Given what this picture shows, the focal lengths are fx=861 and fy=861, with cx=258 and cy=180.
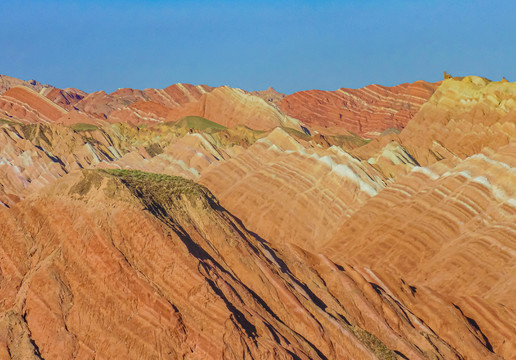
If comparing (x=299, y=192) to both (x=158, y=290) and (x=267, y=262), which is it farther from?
(x=158, y=290)

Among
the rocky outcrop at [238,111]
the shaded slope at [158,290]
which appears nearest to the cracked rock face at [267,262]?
the shaded slope at [158,290]

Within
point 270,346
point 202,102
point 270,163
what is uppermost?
point 202,102

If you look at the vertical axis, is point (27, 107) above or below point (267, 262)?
above

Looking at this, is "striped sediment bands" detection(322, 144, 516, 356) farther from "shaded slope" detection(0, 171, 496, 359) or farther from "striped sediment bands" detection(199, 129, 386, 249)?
"shaded slope" detection(0, 171, 496, 359)

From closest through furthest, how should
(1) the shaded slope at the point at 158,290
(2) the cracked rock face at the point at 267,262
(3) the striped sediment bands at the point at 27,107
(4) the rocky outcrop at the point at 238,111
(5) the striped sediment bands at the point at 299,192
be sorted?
(1) the shaded slope at the point at 158,290 < (2) the cracked rock face at the point at 267,262 < (5) the striped sediment bands at the point at 299,192 < (4) the rocky outcrop at the point at 238,111 < (3) the striped sediment bands at the point at 27,107

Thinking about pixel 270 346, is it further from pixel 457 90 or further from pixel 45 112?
pixel 45 112

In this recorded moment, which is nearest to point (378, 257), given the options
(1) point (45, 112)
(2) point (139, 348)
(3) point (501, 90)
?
(2) point (139, 348)

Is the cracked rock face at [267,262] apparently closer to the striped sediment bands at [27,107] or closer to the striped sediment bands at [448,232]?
the striped sediment bands at [448,232]

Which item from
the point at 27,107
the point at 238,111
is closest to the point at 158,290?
the point at 238,111
